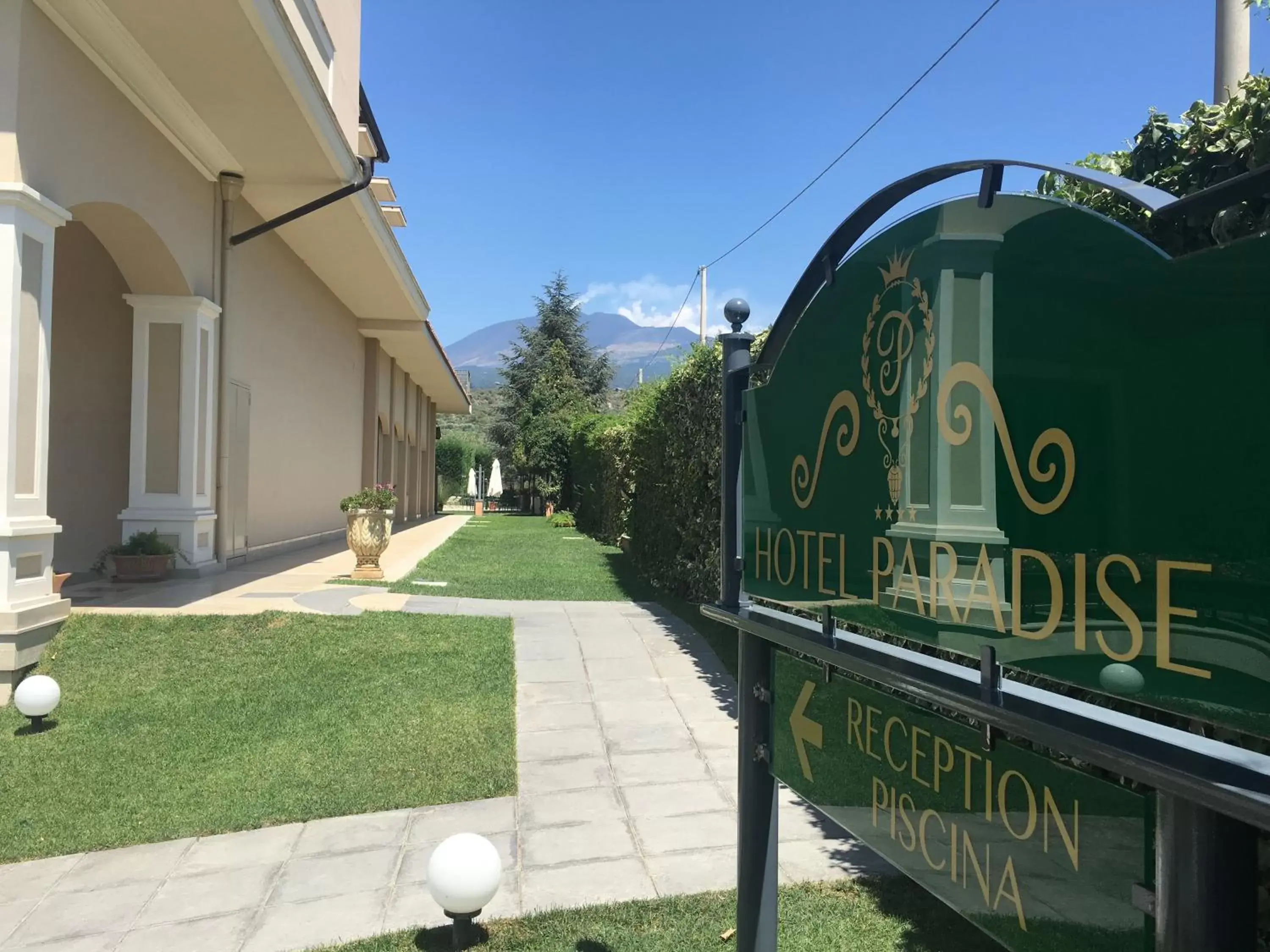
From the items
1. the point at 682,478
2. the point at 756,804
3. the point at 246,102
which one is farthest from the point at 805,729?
the point at 246,102

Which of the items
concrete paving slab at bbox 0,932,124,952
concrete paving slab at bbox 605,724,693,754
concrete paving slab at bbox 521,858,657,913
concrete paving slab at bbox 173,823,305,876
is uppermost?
concrete paving slab at bbox 605,724,693,754

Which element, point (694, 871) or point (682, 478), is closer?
point (694, 871)

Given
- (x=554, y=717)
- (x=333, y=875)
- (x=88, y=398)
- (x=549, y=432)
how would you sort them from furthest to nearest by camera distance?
(x=549, y=432)
(x=88, y=398)
(x=554, y=717)
(x=333, y=875)

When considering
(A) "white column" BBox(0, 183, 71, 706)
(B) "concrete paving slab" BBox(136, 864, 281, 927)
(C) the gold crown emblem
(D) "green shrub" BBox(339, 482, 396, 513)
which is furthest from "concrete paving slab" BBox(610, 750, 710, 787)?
(D) "green shrub" BBox(339, 482, 396, 513)

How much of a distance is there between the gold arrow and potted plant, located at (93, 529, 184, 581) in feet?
29.3

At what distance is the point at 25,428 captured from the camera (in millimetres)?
5961

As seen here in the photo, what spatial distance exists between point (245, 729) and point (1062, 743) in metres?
5.34

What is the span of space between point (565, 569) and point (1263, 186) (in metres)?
12.2

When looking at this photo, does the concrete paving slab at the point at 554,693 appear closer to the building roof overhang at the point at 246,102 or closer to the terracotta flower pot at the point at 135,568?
the terracotta flower pot at the point at 135,568

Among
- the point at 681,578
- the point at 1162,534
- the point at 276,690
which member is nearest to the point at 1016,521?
the point at 1162,534

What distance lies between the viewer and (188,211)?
30.9 feet

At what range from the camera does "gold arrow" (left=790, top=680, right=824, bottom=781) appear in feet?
5.97

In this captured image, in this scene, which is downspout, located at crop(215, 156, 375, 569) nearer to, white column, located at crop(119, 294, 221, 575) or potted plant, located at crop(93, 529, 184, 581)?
→ white column, located at crop(119, 294, 221, 575)

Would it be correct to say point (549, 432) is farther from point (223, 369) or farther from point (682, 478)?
point (682, 478)
